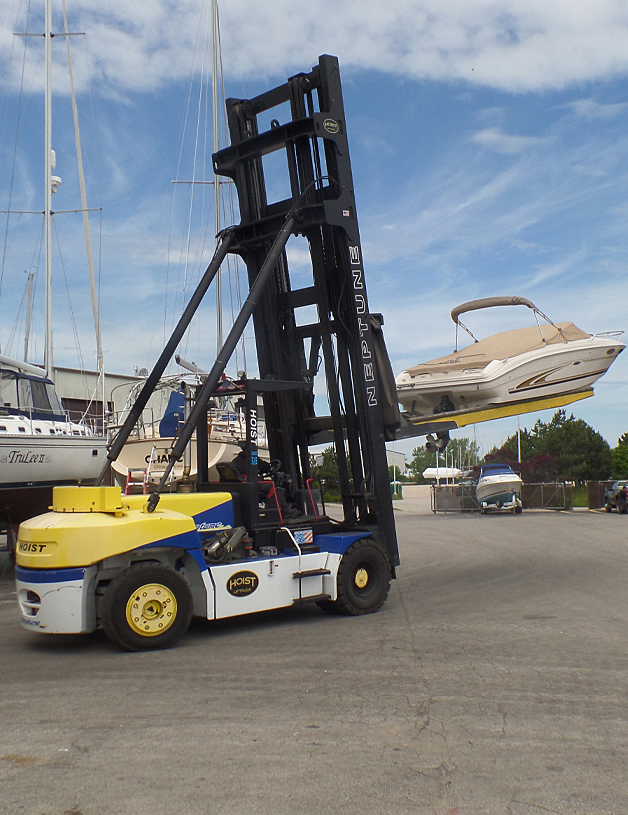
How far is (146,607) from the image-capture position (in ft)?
22.8

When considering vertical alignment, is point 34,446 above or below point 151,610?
above

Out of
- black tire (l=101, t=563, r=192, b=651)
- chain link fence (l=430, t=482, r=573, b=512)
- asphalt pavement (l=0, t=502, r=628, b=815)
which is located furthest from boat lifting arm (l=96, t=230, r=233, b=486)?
chain link fence (l=430, t=482, r=573, b=512)

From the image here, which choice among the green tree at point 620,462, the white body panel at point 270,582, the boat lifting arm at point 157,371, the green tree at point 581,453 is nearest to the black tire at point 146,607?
the white body panel at point 270,582

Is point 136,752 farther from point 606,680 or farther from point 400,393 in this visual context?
point 400,393

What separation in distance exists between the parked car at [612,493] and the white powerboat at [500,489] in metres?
3.60

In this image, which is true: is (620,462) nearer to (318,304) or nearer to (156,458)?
(156,458)

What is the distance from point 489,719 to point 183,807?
212cm

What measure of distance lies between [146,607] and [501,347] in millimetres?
9340

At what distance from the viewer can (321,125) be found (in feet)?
29.8

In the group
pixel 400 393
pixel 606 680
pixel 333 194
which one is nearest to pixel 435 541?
→ pixel 400 393

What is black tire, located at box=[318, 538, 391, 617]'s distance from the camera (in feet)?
27.7

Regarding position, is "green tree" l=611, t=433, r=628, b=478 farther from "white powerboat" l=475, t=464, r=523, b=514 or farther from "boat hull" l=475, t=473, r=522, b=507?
"boat hull" l=475, t=473, r=522, b=507

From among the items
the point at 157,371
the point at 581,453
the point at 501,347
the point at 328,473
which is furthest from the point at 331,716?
the point at 581,453

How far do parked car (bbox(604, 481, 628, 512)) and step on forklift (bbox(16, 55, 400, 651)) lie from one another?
2357 centimetres
